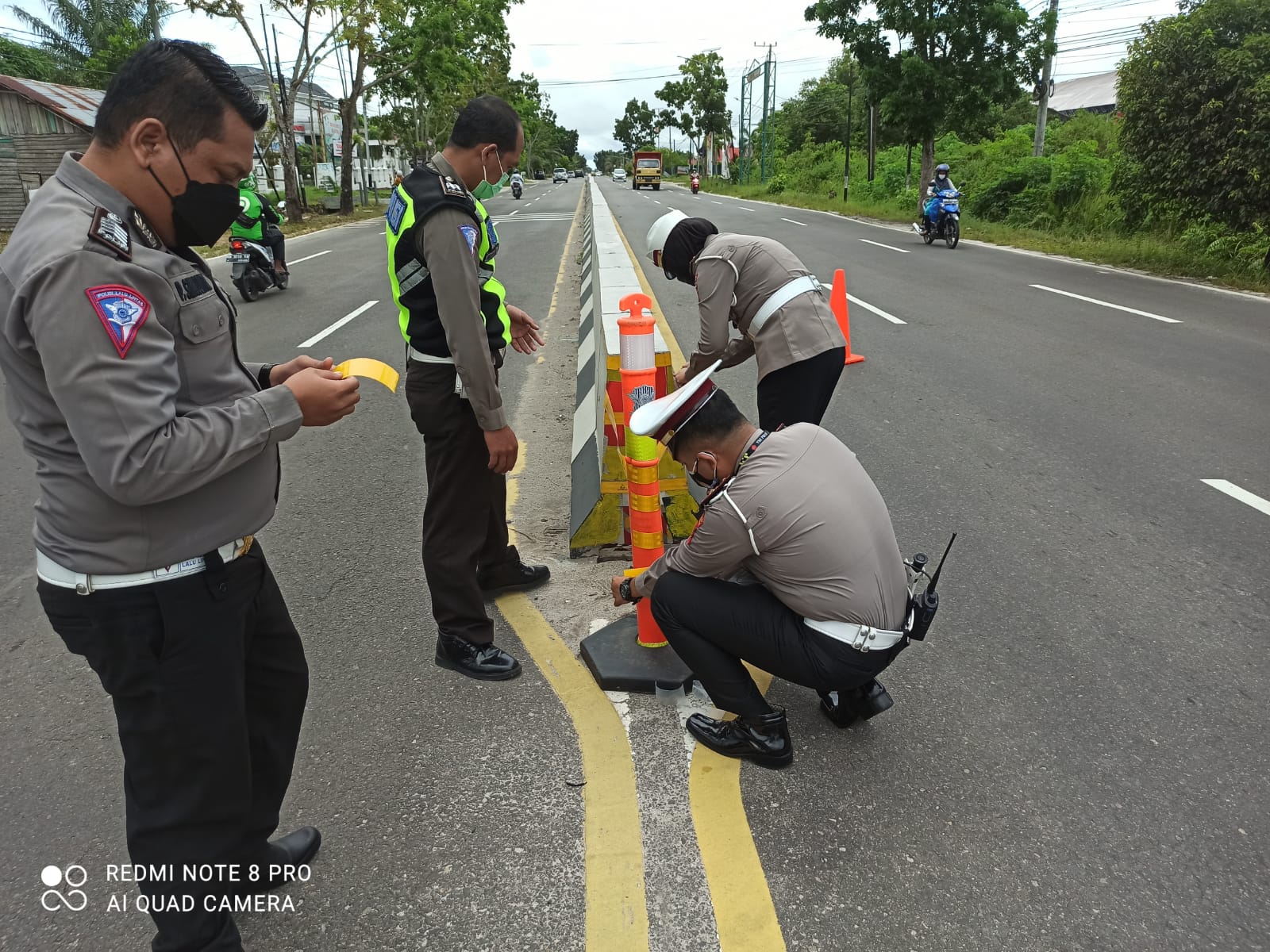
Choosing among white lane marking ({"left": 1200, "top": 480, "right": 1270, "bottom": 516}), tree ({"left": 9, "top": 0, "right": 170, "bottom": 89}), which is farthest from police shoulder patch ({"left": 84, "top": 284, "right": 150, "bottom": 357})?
tree ({"left": 9, "top": 0, "right": 170, "bottom": 89})

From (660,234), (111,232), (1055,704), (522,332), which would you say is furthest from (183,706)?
(660,234)

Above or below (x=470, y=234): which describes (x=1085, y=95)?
above

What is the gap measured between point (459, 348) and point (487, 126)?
783mm

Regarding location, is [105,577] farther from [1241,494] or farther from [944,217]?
[944,217]

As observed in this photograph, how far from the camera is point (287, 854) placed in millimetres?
2223

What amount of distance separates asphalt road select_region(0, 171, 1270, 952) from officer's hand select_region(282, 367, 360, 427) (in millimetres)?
1273

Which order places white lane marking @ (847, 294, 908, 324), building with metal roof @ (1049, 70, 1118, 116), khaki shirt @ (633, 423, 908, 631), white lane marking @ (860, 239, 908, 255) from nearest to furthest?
khaki shirt @ (633, 423, 908, 631) < white lane marking @ (847, 294, 908, 324) < white lane marking @ (860, 239, 908, 255) < building with metal roof @ (1049, 70, 1118, 116)

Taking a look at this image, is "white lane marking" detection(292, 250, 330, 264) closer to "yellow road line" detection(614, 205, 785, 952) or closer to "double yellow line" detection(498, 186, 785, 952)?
"double yellow line" detection(498, 186, 785, 952)

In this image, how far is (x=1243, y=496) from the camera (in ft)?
15.2

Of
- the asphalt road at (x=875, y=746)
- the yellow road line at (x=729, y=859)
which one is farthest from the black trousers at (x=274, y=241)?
the yellow road line at (x=729, y=859)

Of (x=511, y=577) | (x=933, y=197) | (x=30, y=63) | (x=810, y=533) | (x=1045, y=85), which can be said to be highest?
(x=30, y=63)

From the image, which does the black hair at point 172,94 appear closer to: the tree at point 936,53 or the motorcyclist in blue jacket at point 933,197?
the motorcyclist in blue jacket at point 933,197

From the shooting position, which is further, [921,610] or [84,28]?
[84,28]

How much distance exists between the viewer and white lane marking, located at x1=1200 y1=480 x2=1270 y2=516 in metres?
4.48
